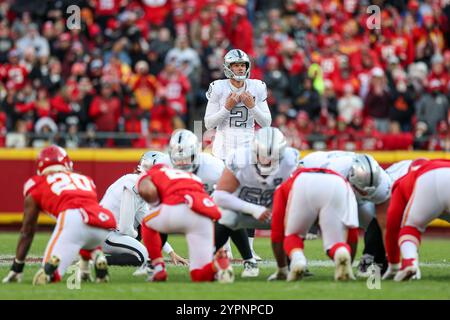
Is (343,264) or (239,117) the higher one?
(239,117)

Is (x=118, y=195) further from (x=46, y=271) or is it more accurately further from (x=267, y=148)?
(x=46, y=271)

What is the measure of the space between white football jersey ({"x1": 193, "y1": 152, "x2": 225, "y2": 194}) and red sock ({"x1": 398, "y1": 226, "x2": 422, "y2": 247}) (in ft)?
6.36

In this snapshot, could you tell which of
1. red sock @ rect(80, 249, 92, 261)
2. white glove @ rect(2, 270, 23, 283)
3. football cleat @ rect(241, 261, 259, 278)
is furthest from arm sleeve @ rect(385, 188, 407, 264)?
white glove @ rect(2, 270, 23, 283)

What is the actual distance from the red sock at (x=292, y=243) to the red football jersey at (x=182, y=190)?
0.58 m

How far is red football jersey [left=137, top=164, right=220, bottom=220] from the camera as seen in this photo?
8.90m

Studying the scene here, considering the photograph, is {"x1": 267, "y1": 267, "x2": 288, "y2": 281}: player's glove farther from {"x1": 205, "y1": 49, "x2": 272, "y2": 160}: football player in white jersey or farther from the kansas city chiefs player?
{"x1": 205, "y1": 49, "x2": 272, "y2": 160}: football player in white jersey

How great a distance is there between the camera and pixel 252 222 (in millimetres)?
9906

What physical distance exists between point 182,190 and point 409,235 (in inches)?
Result: 73.5

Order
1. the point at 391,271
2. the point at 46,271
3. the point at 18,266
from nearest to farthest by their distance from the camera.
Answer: the point at 46,271 < the point at 18,266 < the point at 391,271

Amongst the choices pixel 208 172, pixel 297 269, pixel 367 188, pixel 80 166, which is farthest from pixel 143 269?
pixel 80 166

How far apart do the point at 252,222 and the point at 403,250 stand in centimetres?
144

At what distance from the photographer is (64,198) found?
891cm
